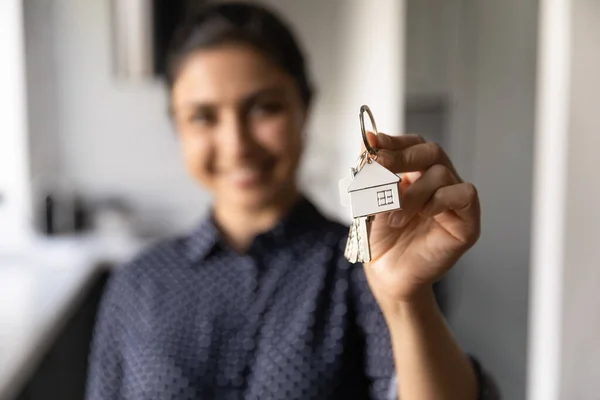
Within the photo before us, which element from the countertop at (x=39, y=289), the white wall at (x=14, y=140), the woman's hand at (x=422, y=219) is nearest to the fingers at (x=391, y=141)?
the woman's hand at (x=422, y=219)

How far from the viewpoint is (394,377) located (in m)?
0.33

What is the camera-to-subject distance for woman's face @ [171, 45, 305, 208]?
15.8 inches

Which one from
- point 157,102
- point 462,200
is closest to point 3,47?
point 157,102

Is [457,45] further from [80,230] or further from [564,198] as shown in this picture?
[80,230]

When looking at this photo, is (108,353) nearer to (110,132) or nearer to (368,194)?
(368,194)

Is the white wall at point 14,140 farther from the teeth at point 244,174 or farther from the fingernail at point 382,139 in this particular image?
the fingernail at point 382,139

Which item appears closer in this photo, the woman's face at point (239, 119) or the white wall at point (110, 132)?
the woman's face at point (239, 119)

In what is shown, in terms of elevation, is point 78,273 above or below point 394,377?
below

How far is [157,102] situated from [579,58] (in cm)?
119

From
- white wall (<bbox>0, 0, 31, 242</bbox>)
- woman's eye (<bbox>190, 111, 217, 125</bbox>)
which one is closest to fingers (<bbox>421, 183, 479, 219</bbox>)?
woman's eye (<bbox>190, 111, 217, 125</bbox>)

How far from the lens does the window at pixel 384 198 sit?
0.20 metres

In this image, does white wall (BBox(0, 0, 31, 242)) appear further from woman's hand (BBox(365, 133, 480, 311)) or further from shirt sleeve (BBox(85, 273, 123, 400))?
woman's hand (BBox(365, 133, 480, 311))

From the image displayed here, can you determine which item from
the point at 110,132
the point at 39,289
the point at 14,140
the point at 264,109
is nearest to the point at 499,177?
the point at 264,109

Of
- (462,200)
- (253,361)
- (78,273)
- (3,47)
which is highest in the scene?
(3,47)
